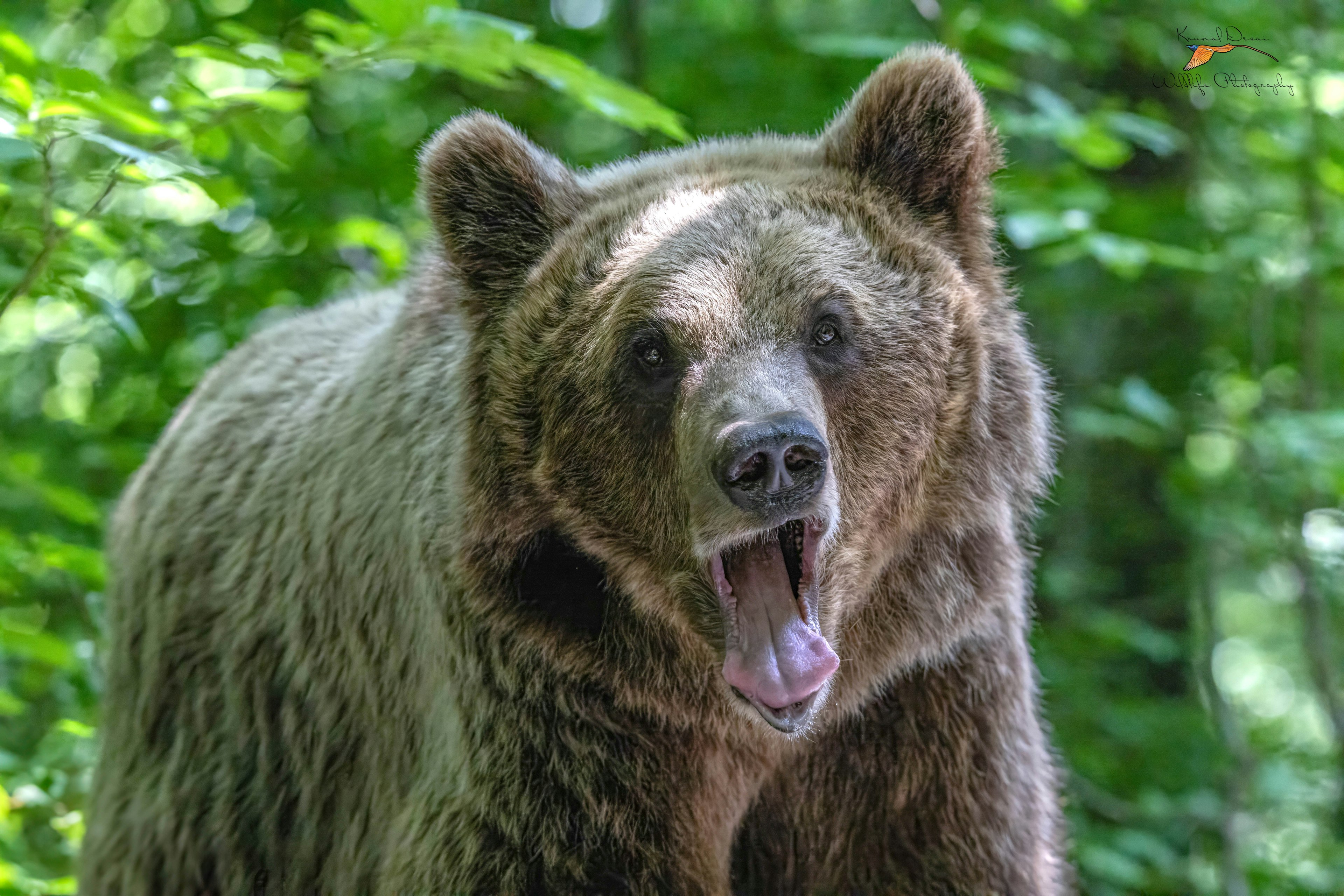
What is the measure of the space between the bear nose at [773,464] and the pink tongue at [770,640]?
1.23 ft

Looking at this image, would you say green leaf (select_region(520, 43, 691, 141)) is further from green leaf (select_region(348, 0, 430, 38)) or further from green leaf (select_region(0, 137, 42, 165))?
green leaf (select_region(0, 137, 42, 165))

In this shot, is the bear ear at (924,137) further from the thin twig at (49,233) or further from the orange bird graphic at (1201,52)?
the orange bird graphic at (1201,52)

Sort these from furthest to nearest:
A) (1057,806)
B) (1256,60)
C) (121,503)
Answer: (1256,60)
(121,503)
(1057,806)

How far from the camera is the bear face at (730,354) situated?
3354 mm

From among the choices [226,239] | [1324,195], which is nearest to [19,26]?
[226,239]

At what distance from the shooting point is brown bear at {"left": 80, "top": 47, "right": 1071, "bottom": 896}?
3.48 meters

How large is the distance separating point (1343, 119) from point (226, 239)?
656cm

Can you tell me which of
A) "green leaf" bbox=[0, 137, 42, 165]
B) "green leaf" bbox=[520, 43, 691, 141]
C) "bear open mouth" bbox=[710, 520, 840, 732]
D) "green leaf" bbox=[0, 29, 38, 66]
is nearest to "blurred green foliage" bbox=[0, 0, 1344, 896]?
"green leaf" bbox=[520, 43, 691, 141]

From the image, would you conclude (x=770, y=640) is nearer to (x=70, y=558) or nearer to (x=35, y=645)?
(x=35, y=645)

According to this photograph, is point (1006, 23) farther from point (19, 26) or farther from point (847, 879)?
point (19, 26)

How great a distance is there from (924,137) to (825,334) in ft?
2.61

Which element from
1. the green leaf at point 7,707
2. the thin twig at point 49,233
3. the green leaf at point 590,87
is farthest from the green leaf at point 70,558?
the green leaf at point 590,87

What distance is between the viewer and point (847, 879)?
13.1ft

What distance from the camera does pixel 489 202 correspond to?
3.88m
